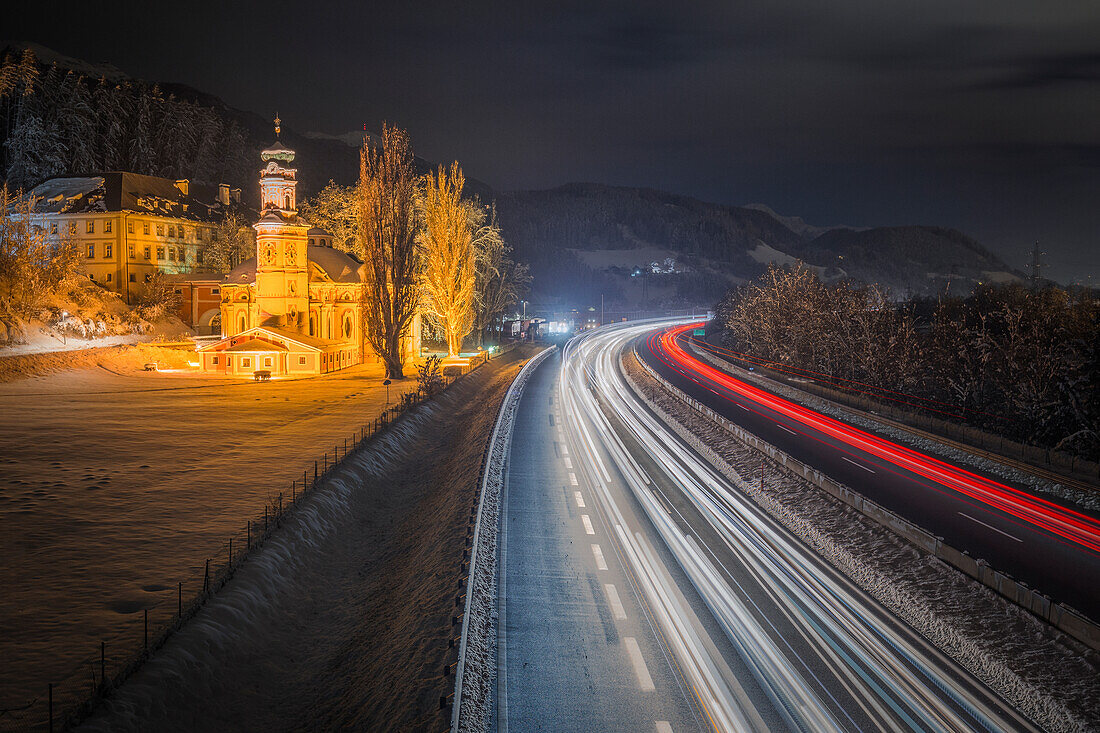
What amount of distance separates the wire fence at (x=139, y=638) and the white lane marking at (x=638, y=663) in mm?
4302

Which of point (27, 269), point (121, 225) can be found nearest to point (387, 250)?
point (27, 269)

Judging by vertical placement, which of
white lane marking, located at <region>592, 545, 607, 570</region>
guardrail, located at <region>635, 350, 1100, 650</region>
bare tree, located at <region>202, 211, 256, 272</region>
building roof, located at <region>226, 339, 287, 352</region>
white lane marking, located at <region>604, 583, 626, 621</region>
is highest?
bare tree, located at <region>202, 211, 256, 272</region>

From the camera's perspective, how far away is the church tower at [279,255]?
205 feet

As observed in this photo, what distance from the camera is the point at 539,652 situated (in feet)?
45.3

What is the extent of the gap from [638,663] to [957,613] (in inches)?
297

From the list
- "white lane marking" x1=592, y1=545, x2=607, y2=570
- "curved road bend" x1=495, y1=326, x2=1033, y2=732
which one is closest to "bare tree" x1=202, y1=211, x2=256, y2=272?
"curved road bend" x1=495, y1=326, x2=1033, y2=732

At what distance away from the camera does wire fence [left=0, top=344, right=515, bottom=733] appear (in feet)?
37.0

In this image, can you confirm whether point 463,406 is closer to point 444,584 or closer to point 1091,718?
point 444,584

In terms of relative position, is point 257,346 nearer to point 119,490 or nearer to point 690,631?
point 119,490

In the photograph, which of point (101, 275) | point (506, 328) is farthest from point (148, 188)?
point (506, 328)

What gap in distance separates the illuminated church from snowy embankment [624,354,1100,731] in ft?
154

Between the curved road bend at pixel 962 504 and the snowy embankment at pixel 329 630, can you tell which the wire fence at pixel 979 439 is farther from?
the snowy embankment at pixel 329 630

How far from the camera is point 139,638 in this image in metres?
14.1

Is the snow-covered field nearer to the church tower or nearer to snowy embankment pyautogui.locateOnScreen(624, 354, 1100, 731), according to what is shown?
the church tower
